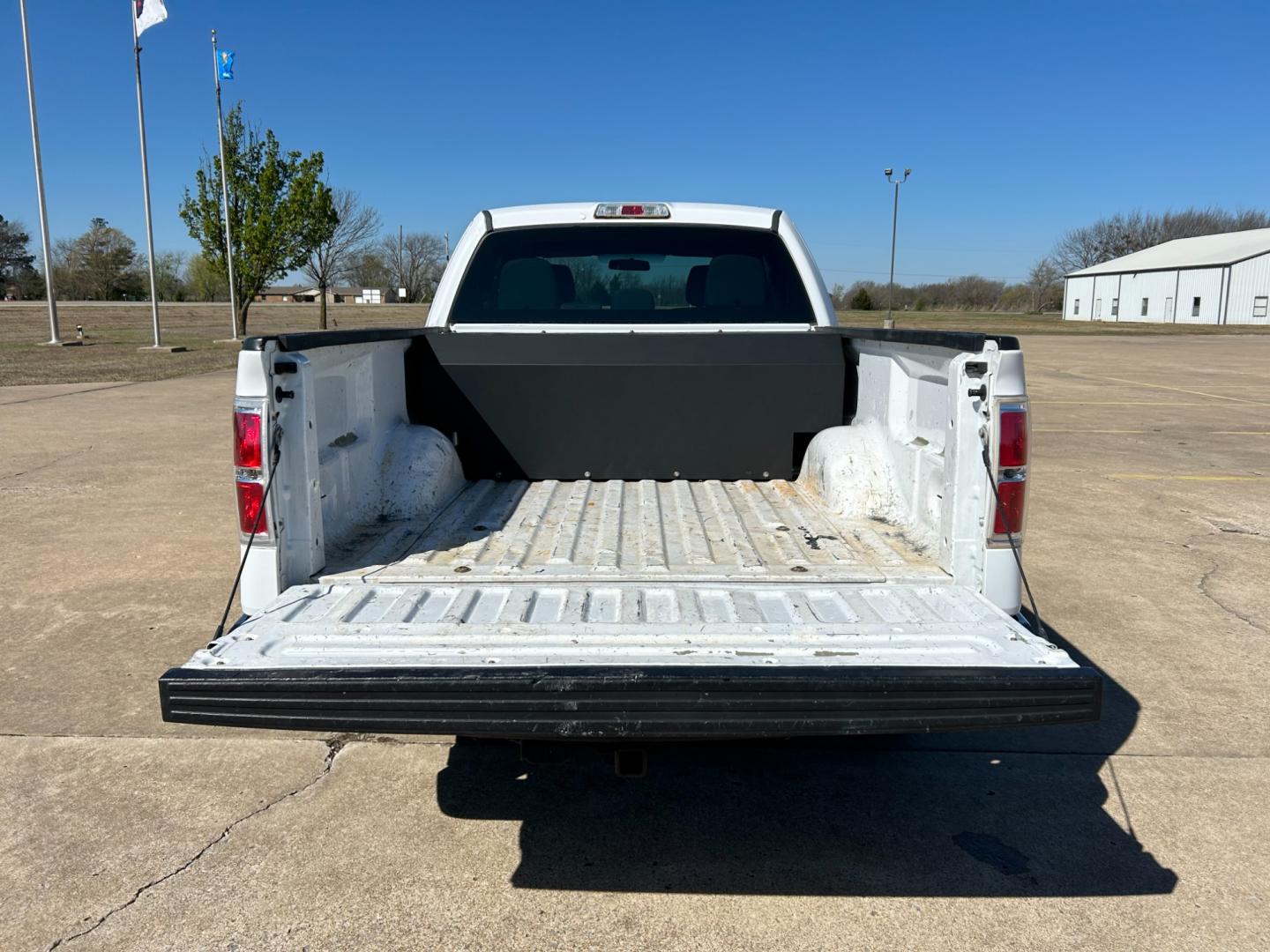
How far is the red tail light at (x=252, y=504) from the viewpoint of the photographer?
2779 millimetres

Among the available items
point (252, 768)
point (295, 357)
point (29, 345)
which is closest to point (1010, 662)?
point (295, 357)

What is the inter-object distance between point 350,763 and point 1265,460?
10.4m

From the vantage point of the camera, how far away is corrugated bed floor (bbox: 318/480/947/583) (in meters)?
3.06

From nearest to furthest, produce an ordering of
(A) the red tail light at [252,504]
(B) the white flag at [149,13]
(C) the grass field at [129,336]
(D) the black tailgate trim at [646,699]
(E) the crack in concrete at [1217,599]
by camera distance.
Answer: (D) the black tailgate trim at [646,699] → (A) the red tail light at [252,504] → (E) the crack in concrete at [1217,599] → (C) the grass field at [129,336] → (B) the white flag at [149,13]

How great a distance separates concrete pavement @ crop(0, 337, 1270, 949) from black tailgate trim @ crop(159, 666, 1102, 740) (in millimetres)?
768

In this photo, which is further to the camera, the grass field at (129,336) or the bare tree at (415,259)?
the bare tree at (415,259)

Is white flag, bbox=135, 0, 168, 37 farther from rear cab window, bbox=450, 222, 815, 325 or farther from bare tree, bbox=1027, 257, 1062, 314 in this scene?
bare tree, bbox=1027, 257, 1062, 314

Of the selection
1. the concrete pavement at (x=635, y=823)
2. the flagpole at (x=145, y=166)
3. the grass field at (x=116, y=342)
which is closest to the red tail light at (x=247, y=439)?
the concrete pavement at (x=635, y=823)

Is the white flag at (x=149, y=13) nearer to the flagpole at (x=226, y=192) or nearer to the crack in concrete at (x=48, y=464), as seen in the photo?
the flagpole at (x=226, y=192)

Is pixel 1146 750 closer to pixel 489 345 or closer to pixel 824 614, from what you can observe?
pixel 824 614

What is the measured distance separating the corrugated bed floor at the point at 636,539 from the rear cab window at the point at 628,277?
1020 millimetres

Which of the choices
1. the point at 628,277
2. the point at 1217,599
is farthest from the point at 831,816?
the point at 1217,599

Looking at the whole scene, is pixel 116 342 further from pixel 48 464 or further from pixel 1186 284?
pixel 1186 284

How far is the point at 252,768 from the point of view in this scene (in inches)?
143
